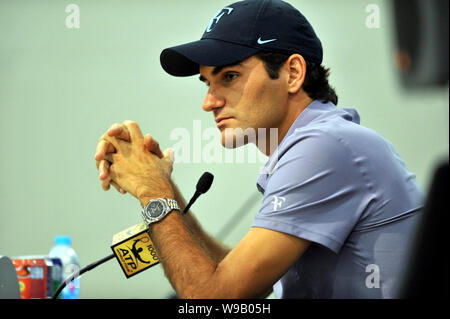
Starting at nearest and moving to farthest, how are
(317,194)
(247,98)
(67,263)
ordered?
(317,194), (247,98), (67,263)

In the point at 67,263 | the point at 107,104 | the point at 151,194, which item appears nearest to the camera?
the point at 151,194

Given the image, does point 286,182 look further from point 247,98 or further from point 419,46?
point 419,46

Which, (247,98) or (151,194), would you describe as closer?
(151,194)

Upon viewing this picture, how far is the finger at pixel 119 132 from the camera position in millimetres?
1044

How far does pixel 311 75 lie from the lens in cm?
114

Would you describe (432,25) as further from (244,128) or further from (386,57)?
(386,57)

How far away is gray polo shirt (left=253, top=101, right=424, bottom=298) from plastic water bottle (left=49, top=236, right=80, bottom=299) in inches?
43.5

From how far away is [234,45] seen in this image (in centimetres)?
107

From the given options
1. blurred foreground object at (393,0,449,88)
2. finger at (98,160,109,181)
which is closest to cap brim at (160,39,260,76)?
finger at (98,160,109,181)

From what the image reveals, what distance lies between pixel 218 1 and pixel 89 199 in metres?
1.12

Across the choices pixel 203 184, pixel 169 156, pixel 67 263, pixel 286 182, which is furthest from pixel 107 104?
pixel 286 182

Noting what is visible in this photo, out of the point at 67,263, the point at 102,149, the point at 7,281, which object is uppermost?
the point at 102,149

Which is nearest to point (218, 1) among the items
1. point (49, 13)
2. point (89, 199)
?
point (49, 13)

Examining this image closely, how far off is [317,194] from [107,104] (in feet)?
5.26
